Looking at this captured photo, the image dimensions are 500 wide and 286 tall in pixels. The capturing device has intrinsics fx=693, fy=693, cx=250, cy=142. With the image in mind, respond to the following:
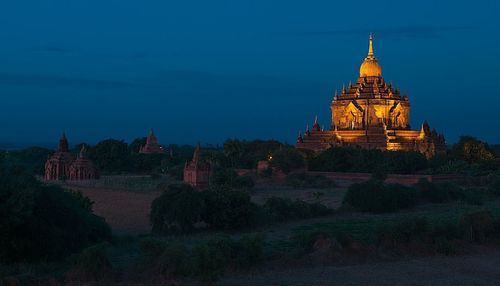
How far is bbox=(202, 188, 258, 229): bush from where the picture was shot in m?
23.1

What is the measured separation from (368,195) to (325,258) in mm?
11356

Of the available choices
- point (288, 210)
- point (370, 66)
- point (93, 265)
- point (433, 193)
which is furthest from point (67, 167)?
point (93, 265)

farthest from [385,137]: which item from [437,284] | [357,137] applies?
[437,284]

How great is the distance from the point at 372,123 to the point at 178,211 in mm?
36813

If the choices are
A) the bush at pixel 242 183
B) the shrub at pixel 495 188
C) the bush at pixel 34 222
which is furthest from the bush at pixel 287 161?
the bush at pixel 34 222

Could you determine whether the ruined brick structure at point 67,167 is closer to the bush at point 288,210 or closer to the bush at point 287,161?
the bush at point 287,161

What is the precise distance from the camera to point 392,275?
15570 mm

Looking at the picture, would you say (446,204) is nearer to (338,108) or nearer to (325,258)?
(325,258)

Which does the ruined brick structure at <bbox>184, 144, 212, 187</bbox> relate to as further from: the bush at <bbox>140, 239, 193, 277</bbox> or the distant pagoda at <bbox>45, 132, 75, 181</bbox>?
the bush at <bbox>140, 239, 193, 277</bbox>

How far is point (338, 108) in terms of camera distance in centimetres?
5938

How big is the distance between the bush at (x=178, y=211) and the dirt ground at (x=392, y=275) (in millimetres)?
7097

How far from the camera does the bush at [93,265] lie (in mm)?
14211

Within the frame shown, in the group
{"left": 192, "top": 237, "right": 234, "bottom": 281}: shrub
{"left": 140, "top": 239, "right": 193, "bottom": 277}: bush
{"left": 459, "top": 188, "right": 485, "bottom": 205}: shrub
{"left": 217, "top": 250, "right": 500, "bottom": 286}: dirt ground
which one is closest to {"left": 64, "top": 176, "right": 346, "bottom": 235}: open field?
{"left": 459, "top": 188, "right": 485, "bottom": 205}: shrub

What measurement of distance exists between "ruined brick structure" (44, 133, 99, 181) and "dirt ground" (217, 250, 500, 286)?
30.8 meters
